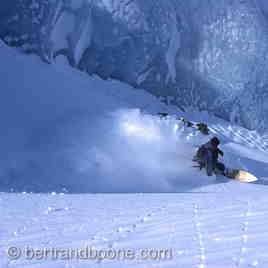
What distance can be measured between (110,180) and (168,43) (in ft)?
37.3

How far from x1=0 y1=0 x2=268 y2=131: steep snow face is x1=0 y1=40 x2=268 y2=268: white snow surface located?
0.90 meters

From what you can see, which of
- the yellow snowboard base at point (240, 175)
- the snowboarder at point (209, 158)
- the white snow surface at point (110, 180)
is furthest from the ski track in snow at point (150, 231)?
the yellow snowboard base at point (240, 175)

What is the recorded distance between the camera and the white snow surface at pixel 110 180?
3.46 meters

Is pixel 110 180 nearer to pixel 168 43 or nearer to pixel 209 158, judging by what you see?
pixel 209 158

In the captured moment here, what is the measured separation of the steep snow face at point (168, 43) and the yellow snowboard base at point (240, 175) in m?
7.43

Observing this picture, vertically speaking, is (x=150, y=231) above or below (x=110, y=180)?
above

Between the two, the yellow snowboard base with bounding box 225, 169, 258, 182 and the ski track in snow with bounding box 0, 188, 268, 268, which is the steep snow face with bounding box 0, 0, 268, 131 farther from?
the ski track in snow with bounding box 0, 188, 268, 268

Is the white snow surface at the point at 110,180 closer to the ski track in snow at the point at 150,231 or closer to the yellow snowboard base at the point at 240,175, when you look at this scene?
the ski track in snow at the point at 150,231

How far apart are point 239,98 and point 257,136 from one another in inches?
93.2

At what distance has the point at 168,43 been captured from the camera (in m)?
19.7

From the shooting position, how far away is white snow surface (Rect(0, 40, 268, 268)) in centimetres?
346

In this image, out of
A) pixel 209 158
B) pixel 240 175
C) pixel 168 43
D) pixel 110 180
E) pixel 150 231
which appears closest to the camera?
pixel 150 231

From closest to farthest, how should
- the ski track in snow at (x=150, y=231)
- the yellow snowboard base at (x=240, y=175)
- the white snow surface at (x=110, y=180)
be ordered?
1. the ski track in snow at (x=150, y=231)
2. the white snow surface at (x=110, y=180)
3. the yellow snowboard base at (x=240, y=175)

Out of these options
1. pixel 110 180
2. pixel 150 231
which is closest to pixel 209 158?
pixel 110 180
